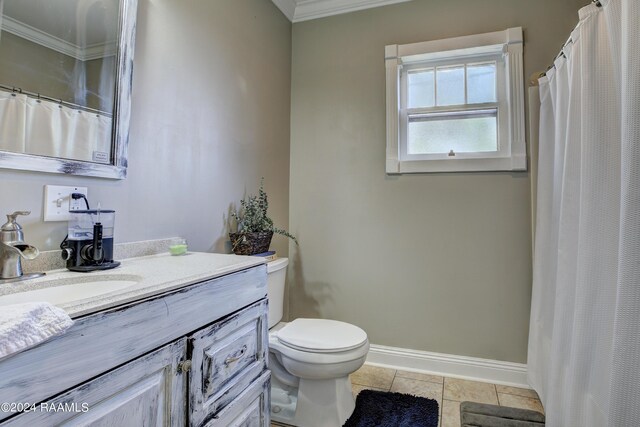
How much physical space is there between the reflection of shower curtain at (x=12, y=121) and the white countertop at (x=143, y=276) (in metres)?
0.38

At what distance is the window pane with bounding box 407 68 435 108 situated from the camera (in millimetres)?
2312

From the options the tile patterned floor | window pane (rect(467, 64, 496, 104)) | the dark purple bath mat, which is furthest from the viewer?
window pane (rect(467, 64, 496, 104))

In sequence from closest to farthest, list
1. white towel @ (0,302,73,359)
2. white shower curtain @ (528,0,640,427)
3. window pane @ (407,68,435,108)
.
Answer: white towel @ (0,302,73,359) < white shower curtain @ (528,0,640,427) < window pane @ (407,68,435,108)

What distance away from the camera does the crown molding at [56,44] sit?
95 cm

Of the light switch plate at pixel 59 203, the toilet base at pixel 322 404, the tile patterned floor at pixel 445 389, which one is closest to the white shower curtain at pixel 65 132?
the light switch plate at pixel 59 203

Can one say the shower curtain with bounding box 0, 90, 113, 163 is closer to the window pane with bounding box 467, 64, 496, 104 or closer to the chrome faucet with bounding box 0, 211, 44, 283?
the chrome faucet with bounding box 0, 211, 44, 283

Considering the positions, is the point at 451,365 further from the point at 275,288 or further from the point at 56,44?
the point at 56,44

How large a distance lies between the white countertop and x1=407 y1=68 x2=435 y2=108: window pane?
1722 mm

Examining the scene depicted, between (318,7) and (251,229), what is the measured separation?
1.78 m

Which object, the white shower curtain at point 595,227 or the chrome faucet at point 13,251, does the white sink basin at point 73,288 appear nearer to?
the chrome faucet at point 13,251

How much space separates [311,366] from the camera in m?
1.54

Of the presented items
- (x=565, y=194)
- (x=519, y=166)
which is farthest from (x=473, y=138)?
(x=565, y=194)

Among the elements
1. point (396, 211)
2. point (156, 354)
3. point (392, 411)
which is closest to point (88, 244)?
point (156, 354)

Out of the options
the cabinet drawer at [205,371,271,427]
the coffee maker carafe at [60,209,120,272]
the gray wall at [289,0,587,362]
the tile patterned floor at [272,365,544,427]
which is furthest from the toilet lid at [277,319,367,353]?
the coffee maker carafe at [60,209,120,272]
